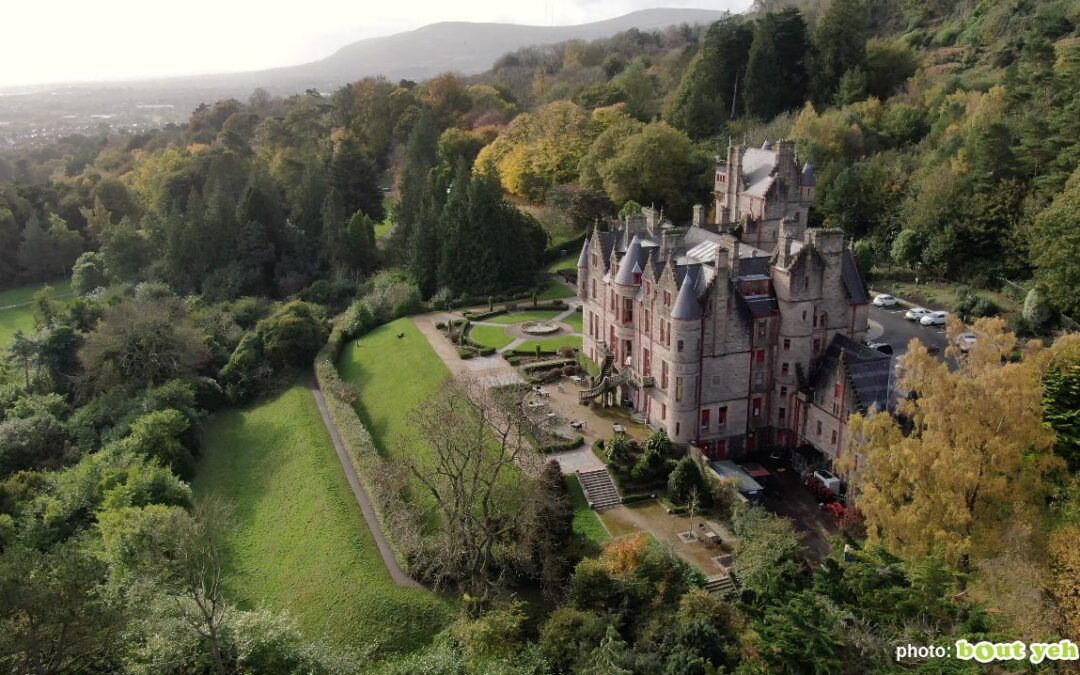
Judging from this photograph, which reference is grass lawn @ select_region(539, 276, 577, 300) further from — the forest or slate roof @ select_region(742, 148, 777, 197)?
slate roof @ select_region(742, 148, 777, 197)

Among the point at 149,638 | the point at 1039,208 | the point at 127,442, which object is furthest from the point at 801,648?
the point at 1039,208

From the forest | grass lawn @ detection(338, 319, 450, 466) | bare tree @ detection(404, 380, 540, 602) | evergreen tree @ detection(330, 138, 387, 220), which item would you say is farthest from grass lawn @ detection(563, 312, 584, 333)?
evergreen tree @ detection(330, 138, 387, 220)

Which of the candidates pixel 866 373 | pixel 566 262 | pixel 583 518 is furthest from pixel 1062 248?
pixel 566 262

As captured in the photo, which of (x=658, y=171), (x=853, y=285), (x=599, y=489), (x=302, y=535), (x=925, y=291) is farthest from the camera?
(x=658, y=171)

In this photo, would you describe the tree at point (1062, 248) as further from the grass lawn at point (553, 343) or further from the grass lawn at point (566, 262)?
the grass lawn at point (566, 262)

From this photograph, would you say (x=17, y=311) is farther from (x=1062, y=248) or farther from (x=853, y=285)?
(x=1062, y=248)

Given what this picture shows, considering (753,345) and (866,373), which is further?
Result: (753,345)
